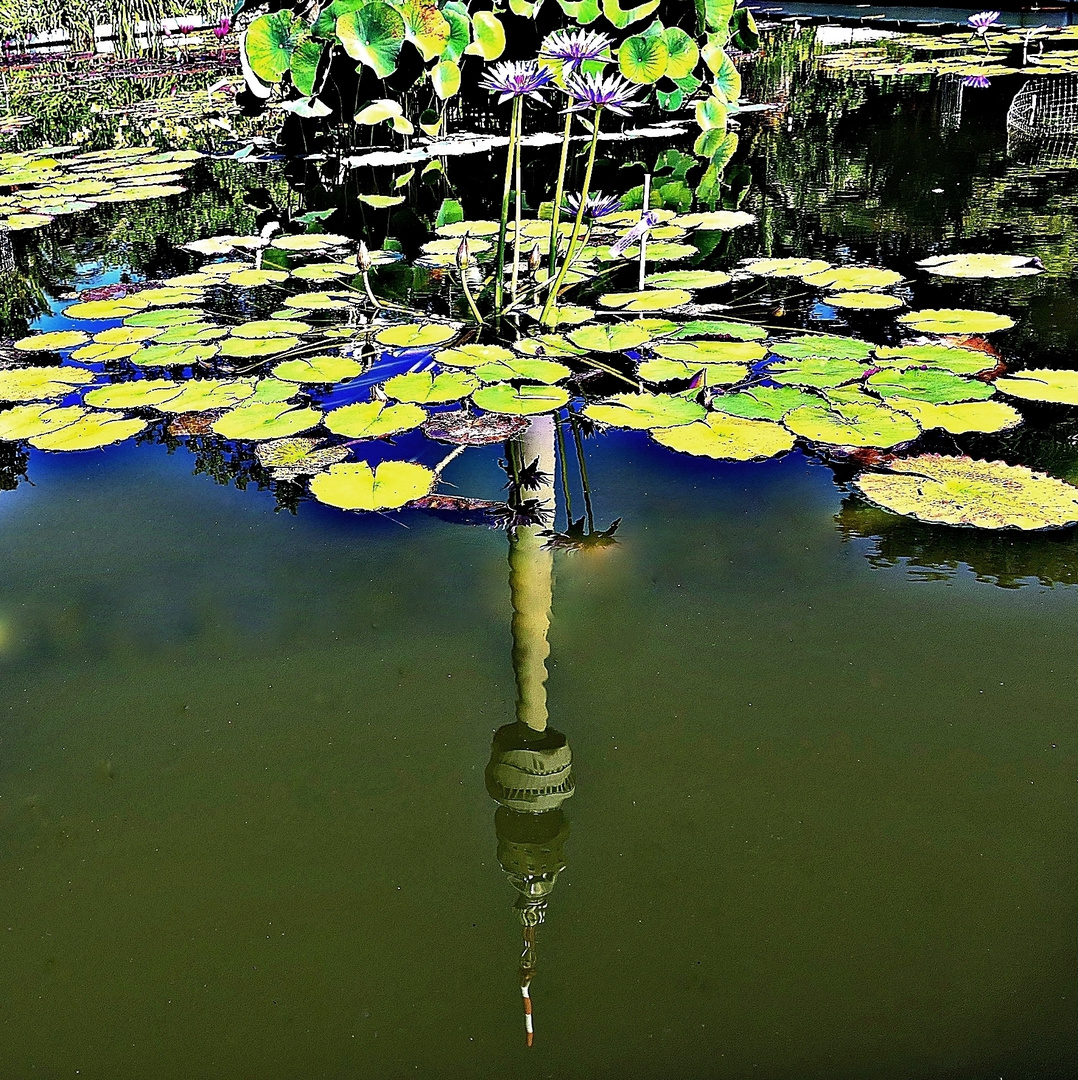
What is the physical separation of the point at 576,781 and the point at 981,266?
2.40 metres

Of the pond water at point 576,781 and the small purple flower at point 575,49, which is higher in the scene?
the small purple flower at point 575,49

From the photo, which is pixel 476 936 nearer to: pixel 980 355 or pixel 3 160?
pixel 980 355

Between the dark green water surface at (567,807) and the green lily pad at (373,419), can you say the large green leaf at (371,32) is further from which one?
the dark green water surface at (567,807)

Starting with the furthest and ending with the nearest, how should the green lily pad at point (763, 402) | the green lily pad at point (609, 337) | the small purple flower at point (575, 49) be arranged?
the green lily pad at point (609, 337) < the small purple flower at point (575, 49) < the green lily pad at point (763, 402)

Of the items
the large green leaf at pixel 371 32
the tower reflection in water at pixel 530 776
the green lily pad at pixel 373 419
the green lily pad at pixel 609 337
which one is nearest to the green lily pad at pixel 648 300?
the green lily pad at pixel 609 337

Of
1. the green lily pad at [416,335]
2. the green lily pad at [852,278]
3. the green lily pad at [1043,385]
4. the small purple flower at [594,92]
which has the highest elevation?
the small purple flower at [594,92]

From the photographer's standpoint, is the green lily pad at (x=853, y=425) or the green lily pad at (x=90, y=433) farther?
the green lily pad at (x=90, y=433)

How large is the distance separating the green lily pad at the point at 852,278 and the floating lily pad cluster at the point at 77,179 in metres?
3.00

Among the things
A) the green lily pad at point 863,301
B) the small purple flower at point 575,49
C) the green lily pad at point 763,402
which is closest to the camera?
the green lily pad at point 763,402

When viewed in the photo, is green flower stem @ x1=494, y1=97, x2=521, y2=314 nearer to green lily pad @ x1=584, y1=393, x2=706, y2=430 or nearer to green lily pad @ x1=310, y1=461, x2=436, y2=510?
green lily pad @ x1=584, y1=393, x2=706, y2=430

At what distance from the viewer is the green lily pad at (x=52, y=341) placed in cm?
270

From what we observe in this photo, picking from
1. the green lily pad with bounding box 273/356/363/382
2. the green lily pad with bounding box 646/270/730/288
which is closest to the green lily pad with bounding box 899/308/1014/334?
the green lily pad with bounding box 646/270/730/288

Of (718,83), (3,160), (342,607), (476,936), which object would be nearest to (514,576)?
(342,607)

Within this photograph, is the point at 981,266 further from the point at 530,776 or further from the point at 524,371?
the point at 530,776
